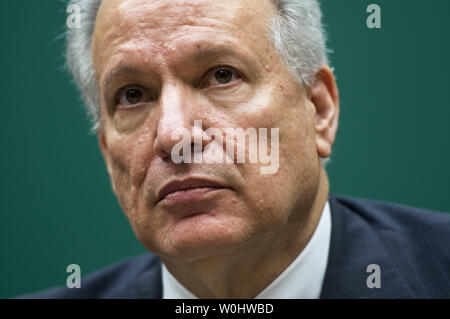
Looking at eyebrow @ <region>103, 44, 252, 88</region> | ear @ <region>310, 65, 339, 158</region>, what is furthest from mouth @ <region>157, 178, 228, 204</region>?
ear @ <region>310, 65, 339, 158</region>

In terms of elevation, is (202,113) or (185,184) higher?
(202,113)

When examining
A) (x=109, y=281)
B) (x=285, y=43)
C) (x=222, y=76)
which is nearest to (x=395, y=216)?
(x=285, y=43)

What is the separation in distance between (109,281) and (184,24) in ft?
4.44

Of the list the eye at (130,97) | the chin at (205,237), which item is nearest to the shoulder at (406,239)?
the chin at (205,237)

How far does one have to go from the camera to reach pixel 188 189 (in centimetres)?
157

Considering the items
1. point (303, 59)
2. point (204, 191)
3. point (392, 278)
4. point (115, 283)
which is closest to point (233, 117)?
point (204, 191)

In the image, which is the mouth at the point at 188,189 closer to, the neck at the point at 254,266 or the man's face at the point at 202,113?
the man's face at the point at 202,113

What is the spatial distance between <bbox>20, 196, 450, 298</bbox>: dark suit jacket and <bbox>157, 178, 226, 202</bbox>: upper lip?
0.61m

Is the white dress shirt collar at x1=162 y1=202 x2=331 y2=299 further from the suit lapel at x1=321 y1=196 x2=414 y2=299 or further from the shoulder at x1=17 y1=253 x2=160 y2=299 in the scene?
the shoulder at x1=17 y1=253 x2=160 y2=299

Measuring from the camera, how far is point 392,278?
1.81 metres

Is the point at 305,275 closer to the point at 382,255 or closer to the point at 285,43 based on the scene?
the point at 382,255
